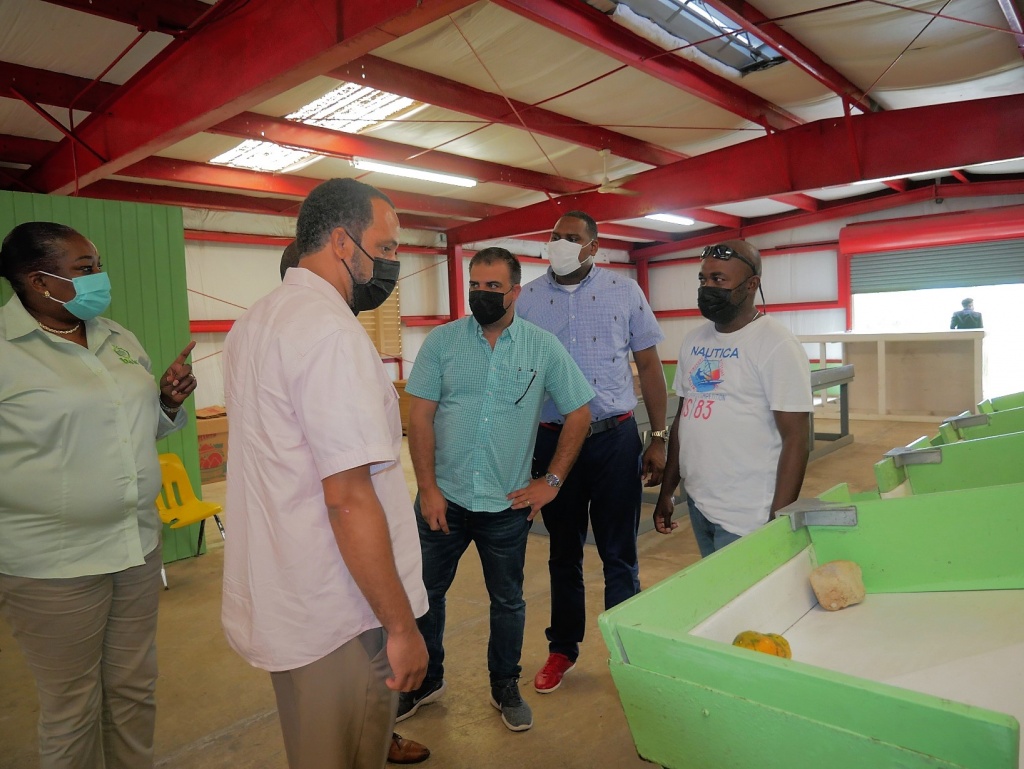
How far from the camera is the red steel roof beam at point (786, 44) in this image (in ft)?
13.7

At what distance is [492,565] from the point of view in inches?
88.8

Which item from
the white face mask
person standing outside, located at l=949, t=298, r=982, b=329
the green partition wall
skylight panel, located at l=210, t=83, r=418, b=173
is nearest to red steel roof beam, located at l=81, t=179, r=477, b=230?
skylight panel, located at l=210, t=83, r=418, b=173

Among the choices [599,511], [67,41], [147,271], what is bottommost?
[599,511]

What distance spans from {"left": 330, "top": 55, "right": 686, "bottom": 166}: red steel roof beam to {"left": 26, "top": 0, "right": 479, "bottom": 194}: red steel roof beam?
0.83 meters

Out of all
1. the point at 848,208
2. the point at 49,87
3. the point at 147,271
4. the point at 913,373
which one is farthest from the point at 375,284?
the point at 848,208

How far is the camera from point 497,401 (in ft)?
7.11

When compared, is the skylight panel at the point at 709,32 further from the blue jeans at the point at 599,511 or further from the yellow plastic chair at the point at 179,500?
the yellow plastic chair at the point at 179,500

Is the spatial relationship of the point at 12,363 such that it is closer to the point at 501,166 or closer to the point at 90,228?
the point at 90,228

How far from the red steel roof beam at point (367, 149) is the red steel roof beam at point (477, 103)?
129 centimetres

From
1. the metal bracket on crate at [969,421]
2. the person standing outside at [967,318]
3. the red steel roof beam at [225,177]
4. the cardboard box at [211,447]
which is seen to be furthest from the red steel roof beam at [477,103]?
the person standing outside at [967,318]

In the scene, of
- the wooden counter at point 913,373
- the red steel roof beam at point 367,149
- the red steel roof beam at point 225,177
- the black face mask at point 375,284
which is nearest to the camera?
the black face mask at point 375,284

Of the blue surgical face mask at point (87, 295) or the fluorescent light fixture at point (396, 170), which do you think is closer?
the blue surgical face mask at point (87, 295)

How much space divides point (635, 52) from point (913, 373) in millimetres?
6175

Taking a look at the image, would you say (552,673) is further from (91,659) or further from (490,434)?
(91,659)
